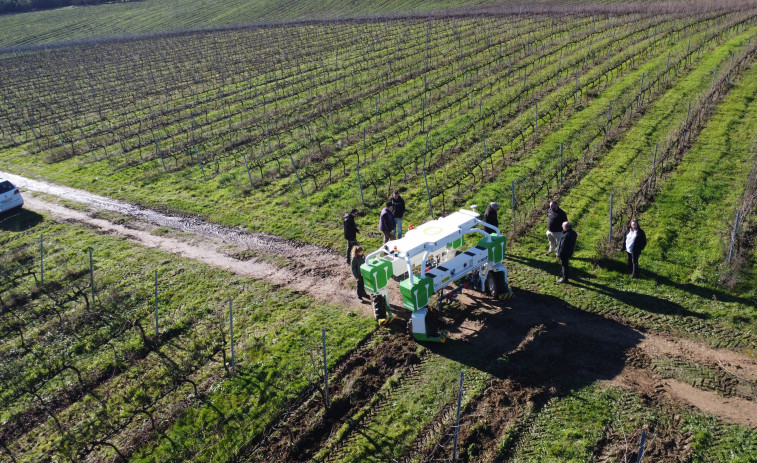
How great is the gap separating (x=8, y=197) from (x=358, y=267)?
57.6 feet

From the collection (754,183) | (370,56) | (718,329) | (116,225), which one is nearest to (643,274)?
(718,329)

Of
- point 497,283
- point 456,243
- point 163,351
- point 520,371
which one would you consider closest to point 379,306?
point 456,243

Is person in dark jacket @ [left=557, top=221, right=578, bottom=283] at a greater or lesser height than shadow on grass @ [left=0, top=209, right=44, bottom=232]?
greater

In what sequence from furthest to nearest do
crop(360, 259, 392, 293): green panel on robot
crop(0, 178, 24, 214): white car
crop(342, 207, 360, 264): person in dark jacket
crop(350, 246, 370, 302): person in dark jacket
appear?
1. crop(0, 178, 24, 214): white car
2. crop(342, 207, 360, 264): person in dark jacket
3. crop(350, 246, 370, 302): person in dark jacket
4. crop(360, 259, 392, 293): green panel on robot

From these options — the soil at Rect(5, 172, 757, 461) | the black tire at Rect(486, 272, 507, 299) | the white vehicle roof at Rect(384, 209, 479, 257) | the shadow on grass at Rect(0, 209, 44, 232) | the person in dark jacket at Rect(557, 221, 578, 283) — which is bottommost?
the soil at Rect(5, 172, 757, 461)

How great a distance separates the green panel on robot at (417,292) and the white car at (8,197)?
63.6 ft

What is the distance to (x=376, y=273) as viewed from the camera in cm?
1243

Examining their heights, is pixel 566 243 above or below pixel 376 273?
below

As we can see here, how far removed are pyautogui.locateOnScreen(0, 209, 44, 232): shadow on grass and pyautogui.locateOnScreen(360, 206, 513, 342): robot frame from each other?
53.8 ft

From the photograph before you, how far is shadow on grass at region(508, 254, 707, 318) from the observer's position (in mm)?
12609

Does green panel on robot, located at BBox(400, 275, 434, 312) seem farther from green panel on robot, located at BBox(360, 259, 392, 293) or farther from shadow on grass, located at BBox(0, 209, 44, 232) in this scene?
shadow on grass, located at BBox(0, 209, 44, 232)

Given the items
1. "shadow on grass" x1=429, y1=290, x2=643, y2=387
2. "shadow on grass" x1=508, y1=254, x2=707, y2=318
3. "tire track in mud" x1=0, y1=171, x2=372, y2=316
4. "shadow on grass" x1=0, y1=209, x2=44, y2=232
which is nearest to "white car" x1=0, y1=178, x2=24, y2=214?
"shadow on grass" x1=0, y1=209, x2=44, y2=232

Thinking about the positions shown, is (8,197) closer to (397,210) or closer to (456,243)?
(397,210)

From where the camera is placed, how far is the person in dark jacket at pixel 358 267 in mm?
13477
